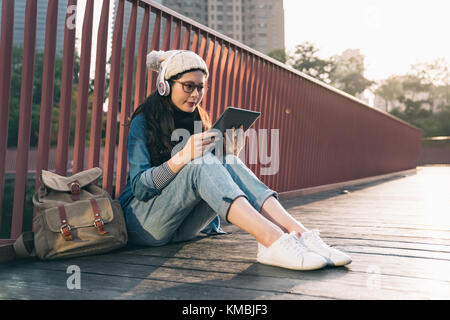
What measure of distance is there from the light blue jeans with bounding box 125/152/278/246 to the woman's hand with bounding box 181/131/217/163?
32 mm

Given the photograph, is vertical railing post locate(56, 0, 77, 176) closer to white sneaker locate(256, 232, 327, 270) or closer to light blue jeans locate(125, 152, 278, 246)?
light blue jeans locate(125, 152, 278, 246)

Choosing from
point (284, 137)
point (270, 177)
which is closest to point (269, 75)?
point (284, 137)

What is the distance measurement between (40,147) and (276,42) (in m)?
111

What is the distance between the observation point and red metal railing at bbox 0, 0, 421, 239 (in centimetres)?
204

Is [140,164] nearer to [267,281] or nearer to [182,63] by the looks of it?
[182,63]

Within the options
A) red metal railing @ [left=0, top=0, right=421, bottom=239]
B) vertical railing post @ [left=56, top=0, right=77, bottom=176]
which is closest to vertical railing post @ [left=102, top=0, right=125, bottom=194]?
red metal railing @ [left=0, top=0, right=421, bottom=239]

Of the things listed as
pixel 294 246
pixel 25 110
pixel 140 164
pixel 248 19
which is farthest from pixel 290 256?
pixel 248 19

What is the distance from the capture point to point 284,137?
190 inches

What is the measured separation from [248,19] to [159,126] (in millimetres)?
111747

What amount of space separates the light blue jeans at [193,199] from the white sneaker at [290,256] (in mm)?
227

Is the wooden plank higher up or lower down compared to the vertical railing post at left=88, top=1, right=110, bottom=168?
lower down

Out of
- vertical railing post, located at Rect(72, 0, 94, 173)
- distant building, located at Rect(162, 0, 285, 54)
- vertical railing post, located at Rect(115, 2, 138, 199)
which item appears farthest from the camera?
distant building, located at Rect(162, 0, 285, 54)

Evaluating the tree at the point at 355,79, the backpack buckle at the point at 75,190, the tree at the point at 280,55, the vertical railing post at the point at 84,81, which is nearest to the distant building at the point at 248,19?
the tree at the point at 355,79
